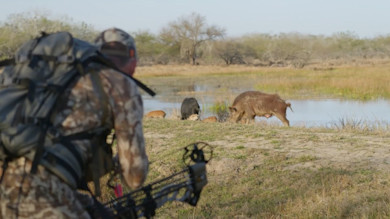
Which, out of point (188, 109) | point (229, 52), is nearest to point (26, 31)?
point (188, 109)

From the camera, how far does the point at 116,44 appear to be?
2768 mm

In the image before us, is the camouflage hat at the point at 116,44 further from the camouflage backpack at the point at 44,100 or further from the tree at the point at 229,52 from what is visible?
the tree at the point at 229,52

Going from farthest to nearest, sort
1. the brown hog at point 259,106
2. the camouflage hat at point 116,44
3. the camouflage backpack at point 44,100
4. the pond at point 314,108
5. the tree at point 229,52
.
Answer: the tree at point 229,52
the pond at point 314,108
the brown hog at point 259,106
the camouflage hat at point 116,44
the camouflage backpack at point 44,100

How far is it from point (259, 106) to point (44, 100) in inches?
498

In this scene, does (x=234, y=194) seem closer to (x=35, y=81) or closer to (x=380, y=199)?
(x=380, y=199)

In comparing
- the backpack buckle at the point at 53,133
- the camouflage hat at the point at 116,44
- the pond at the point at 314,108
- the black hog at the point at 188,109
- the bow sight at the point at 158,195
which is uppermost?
the camouflage hat at the point at 116,44

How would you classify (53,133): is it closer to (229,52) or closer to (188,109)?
(188,109)

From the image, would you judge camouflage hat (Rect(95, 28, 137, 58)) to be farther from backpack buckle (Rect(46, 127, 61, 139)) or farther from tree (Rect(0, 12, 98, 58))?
tree (Rect(0, 12, 98, 58))

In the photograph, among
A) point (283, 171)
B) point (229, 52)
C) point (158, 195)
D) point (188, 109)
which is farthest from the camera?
point (229, 52)

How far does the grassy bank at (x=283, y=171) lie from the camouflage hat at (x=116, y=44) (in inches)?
113

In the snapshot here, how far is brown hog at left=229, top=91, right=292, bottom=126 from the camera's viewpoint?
579 inches

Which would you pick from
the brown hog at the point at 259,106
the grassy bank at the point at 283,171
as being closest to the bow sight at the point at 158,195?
the grassy bank at the point at 283,171

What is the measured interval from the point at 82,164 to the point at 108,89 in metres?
0.39

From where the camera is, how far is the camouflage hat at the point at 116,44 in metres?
2.76
